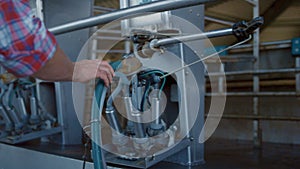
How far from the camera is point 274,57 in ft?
9.41

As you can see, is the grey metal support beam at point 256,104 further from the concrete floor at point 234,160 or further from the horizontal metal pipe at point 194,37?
the horizontal metal pipe at point 194,37

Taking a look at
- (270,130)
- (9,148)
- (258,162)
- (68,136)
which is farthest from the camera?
(270,130)

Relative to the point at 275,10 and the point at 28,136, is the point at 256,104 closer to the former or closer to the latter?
the point at 275,10

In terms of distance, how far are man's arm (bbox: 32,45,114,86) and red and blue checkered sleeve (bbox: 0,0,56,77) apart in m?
0.03

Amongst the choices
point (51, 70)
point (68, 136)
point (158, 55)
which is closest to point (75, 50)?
point (68, 136)

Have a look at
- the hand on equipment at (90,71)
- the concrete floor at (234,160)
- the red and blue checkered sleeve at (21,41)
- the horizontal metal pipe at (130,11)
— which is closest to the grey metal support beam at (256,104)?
the concrete floor at (234,160)

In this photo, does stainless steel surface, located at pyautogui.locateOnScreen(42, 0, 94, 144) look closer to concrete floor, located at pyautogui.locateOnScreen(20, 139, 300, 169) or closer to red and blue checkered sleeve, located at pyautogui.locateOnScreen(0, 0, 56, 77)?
concrete floor, located at pyautogui.locateOnScreen(20, 139, 300, 169)

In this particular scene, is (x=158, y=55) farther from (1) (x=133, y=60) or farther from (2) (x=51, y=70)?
(2) (x=51, y=70)

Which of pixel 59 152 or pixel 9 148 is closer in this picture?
pixel 59 152

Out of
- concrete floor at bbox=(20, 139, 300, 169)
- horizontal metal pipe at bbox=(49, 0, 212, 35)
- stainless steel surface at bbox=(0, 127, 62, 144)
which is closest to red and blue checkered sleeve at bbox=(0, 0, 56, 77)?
horizontal metal pipe at bbox=(49, 0, 212, 35)

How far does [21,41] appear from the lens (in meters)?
0.59

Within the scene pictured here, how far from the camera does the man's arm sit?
2.13ft

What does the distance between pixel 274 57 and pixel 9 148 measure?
221 centimetres

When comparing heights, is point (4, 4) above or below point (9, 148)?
above
